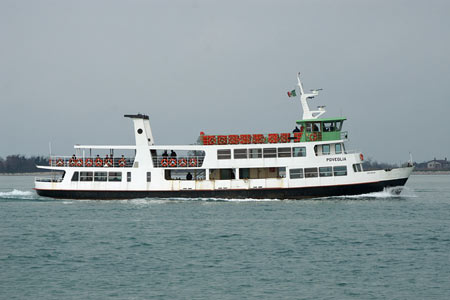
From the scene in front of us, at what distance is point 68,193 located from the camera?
1857 inches

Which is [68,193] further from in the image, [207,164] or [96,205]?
[207,164]

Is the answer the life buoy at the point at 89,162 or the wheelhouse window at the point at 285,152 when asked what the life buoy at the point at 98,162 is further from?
the wheelhouse window at the point at 285,152

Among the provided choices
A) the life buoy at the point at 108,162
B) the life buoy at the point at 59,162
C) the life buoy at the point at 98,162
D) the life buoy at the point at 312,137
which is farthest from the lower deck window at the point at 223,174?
the life buoy at the point at 59,162

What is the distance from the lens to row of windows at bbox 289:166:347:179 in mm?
44250

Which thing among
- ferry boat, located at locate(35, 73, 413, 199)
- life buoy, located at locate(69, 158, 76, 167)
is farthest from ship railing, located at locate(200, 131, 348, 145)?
life buoy, located at locate(69, 158, 76, 167)

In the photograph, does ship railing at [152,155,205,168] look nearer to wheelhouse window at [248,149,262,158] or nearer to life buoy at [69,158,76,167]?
wheelhouse window at [248,149,262,158]

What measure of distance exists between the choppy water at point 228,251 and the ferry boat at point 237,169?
6.08 ft

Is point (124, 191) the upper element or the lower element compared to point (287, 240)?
upper

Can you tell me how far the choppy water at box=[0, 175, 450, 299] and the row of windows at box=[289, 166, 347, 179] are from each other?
2.25m

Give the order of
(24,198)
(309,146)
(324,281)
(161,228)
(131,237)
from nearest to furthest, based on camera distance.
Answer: (324,281) < (131,237) < (161,228) < (309,146) < (24,198)

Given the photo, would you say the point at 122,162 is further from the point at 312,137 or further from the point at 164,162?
the point at 312,137

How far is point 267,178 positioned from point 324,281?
23.6m

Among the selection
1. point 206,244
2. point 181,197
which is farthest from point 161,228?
point 181,197

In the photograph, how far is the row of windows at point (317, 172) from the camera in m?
44.2
